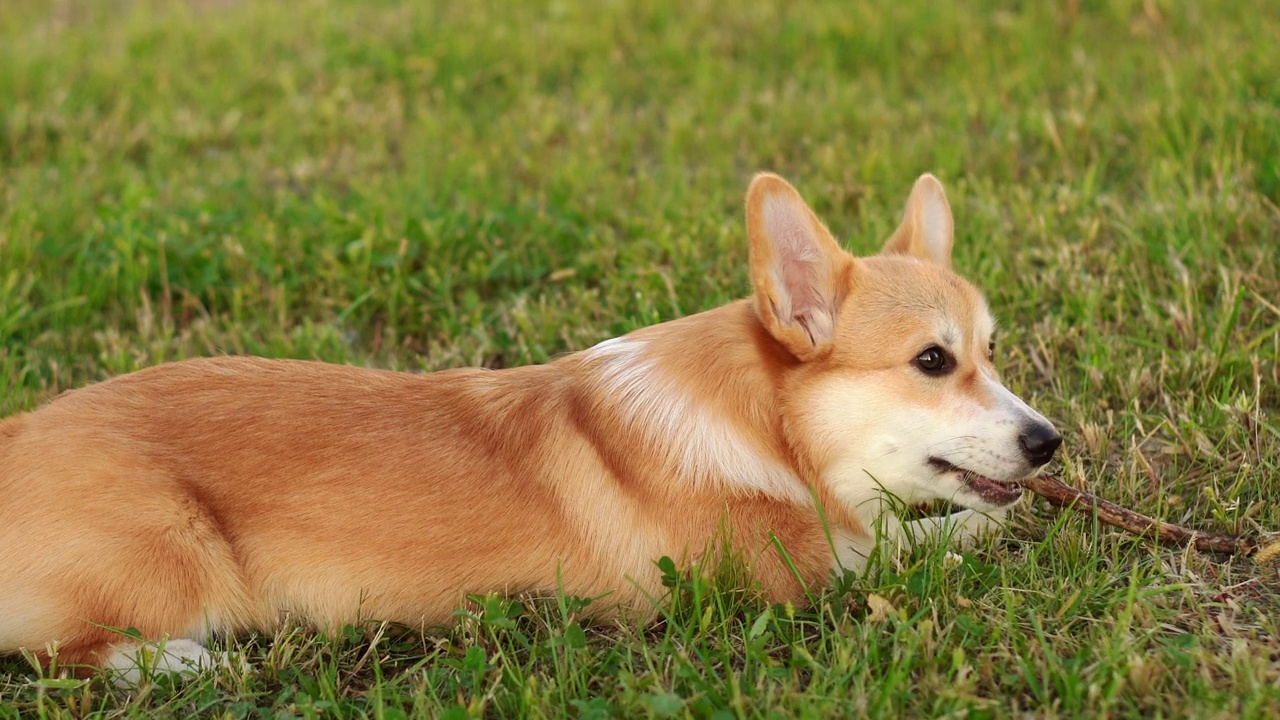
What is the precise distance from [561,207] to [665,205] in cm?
45

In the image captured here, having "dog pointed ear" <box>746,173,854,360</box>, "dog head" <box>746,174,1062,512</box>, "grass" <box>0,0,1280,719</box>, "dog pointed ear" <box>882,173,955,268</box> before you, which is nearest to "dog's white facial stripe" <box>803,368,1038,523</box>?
"dog head" <box>746,174,1062,512</box>

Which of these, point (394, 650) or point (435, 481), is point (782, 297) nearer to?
point (435, 481)

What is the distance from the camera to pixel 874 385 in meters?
2.94

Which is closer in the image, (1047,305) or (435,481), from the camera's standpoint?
(435,481)

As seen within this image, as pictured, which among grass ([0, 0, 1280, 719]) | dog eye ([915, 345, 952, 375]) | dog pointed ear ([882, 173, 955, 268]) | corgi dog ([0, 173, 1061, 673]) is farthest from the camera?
dog pointed ear ([882, 173, 955, 268])

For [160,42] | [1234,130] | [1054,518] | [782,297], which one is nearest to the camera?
[782,297]

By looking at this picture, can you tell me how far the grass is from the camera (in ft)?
8.85

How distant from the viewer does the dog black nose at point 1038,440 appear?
9.45 ft

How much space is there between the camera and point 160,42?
744 centimetres

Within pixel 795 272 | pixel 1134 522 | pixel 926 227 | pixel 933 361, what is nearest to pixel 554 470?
pixel 795 272

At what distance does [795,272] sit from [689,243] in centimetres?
166

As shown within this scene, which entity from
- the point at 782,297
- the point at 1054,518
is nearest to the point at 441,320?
the point at 782,297

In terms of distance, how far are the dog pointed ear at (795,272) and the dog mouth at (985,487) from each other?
43 centimetres

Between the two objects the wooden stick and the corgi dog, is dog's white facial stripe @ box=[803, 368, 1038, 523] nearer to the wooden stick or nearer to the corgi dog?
the corgi dog
